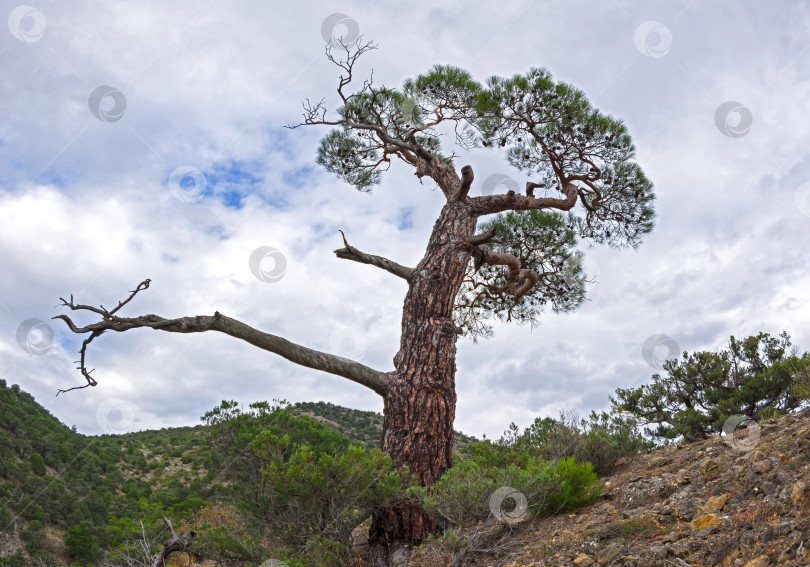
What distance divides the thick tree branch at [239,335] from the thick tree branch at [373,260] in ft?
4.92

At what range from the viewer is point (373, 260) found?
8.27 metres

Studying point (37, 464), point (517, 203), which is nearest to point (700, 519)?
point (517, 203)

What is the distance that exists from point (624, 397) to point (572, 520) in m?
7.71

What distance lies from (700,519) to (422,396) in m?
3.55

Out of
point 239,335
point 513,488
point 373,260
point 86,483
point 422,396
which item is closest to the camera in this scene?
point 513,488

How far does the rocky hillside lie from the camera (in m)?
3.13

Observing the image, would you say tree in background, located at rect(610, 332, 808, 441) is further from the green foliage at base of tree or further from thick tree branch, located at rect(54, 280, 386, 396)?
thick tree branch, located at rect(54, 280, 386, 396)

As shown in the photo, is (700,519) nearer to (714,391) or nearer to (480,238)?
(480,238)

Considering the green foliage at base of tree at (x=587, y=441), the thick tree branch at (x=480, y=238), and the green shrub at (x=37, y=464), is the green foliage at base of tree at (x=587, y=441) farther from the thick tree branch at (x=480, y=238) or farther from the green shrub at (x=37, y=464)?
the green shrub at (x=37, y=464)

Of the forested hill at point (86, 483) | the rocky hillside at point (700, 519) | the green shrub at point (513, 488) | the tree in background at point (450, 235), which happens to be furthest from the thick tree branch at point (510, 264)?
the forested hill at point (86, 483)

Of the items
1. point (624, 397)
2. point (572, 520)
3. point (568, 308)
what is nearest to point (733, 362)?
point (624, 397)

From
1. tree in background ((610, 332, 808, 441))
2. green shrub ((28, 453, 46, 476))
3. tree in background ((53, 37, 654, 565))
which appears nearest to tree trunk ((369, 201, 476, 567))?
tree in background ((53, 37, 654, 565))

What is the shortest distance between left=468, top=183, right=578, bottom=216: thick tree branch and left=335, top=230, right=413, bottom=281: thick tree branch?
1.52 m

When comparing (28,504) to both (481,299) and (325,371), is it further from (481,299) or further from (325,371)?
(481,299)
